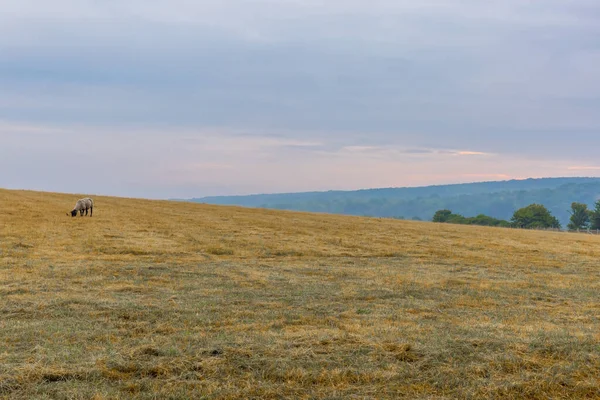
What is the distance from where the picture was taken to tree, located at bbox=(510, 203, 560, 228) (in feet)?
438

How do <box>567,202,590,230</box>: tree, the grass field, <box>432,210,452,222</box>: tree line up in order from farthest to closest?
<box>432,210,452,222</box>: tree, <box>567,202,590,230</box>: tree, the grass field

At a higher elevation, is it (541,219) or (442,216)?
(541,219)

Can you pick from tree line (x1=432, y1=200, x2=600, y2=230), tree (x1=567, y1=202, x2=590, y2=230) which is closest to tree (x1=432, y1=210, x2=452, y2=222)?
tree line (x1=432, y1=200, x2=600, y2=230)

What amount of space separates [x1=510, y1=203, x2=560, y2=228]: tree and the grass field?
11565 cm

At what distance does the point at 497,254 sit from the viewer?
31.7m

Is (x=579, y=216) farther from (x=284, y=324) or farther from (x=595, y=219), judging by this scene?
(x=284, y=324)

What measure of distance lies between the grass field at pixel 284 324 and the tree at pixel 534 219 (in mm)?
115648

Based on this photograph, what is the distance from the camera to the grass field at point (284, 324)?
7965 millimetres

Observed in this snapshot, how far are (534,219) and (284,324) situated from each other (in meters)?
139

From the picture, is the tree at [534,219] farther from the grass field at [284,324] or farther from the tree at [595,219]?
the grass field at [284,324]

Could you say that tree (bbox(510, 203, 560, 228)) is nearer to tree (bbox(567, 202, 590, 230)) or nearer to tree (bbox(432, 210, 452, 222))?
tree (bbox(567, 202, 590, 230))

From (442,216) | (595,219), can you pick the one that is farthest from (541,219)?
(442,216)

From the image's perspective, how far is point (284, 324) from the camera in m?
12.0

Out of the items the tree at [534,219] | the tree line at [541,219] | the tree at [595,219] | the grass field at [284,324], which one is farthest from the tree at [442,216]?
the grass field at [284,324]
